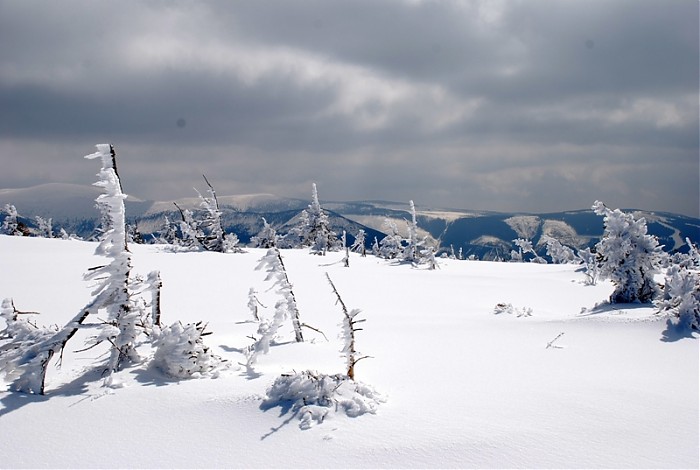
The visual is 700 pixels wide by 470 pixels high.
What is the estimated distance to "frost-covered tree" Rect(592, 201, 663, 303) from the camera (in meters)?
16.8

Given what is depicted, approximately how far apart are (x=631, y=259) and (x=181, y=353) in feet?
54.2

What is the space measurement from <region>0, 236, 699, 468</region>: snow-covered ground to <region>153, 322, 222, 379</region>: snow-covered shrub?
260mm

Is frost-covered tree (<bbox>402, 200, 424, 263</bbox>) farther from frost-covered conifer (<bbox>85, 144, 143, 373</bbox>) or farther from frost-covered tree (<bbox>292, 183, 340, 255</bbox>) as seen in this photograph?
frost-covered conifer (<bbox>85, 144, 143, 373</bbox>)

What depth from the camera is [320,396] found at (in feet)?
21.7

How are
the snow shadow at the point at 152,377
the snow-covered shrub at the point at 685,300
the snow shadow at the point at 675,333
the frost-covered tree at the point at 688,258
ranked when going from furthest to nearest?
the frost-covered tree at the point at 688,258 → the snow-covered shrub at the point at 685,300 → the snow shadow at the point at 675,333 → the snow shadow at the point at 152,377

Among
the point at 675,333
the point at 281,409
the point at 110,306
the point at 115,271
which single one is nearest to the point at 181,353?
the point at 110,306

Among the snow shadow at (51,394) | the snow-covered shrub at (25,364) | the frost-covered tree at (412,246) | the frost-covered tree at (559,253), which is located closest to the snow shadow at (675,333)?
the snow shadow at (51,394)

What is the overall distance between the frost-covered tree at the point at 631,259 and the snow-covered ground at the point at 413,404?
54.7 inches

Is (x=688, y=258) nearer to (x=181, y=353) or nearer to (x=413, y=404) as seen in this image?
(x=413, y=404)

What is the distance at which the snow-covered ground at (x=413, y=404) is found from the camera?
5.49 metres

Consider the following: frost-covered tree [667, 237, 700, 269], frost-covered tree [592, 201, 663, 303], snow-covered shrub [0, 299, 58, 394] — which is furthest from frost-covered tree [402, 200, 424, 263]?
snow-covered shrub [0, 299, 58, 394]

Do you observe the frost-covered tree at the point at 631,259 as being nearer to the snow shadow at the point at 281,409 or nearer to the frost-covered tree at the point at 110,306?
the snow shadow at the point at 281,409

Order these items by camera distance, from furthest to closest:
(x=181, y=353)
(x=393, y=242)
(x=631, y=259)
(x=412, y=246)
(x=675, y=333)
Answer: (x=393, y=242) < (x=412, y=246) < (x=631, y=259) < (x=675, y=333) < (x=181, y=353)

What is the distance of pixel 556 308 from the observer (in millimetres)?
21984
